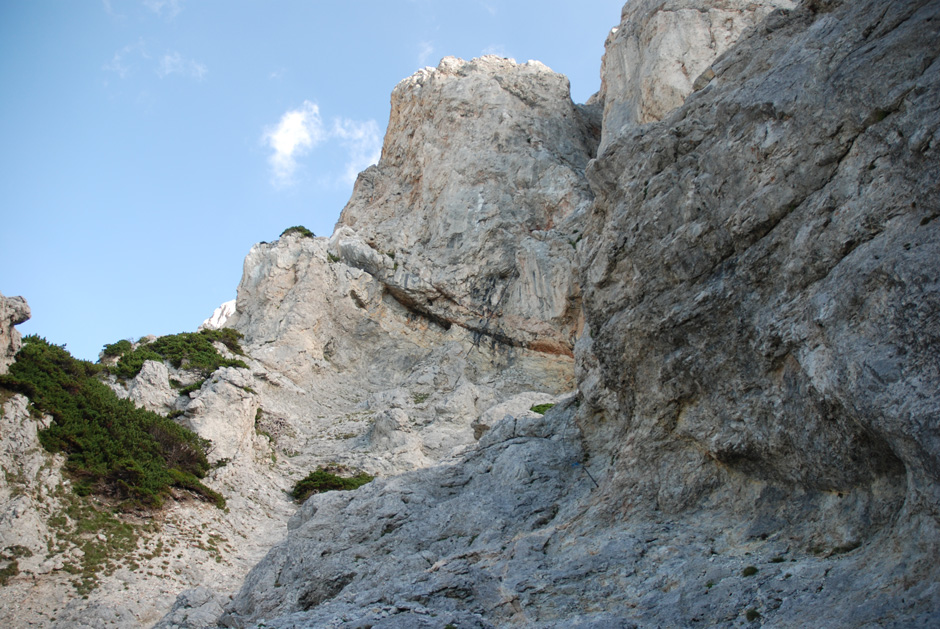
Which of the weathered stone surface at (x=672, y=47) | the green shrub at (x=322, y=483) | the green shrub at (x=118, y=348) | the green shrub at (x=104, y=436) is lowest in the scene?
the green shrub at (x=322, y=483)

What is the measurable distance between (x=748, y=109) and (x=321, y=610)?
14.0 m

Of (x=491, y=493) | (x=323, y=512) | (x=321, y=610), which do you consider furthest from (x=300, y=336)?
(x=321, y=610)

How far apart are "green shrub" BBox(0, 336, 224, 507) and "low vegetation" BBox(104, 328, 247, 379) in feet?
10.5

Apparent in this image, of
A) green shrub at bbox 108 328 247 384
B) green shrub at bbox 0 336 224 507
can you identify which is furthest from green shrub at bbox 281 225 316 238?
green shrub at bbox 0 336 224 507

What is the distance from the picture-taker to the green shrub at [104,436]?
80.8 ft

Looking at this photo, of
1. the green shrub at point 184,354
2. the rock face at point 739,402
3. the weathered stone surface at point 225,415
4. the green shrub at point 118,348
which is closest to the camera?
the rock face at point 739,402

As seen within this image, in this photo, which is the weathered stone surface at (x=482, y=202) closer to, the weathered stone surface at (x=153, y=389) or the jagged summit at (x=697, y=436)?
the jagged summit at (x=697, y=436)

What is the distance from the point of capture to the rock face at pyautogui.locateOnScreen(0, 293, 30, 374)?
25.7 m

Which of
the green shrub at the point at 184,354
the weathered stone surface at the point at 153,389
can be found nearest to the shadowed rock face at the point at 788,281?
the weathered stone surface at the point at 153,389

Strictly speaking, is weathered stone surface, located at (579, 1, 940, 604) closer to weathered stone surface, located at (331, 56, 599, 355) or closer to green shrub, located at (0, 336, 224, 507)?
green shrub, located at (0, 336, 224, 507)

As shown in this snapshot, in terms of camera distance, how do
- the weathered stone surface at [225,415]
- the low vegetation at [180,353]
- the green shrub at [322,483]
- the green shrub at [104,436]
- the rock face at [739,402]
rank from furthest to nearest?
the low vegetation at [180,353], the weathered stone surface at [225,415], the green shrub at [322,483], the green shrub at [104,436], the rock face at [739,402]

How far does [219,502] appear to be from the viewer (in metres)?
26.9

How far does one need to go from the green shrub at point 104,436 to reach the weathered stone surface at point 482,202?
17.1 meters

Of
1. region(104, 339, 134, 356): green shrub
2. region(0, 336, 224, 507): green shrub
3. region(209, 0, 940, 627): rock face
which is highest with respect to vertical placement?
region(104, 339, 134, 356): green shrub
